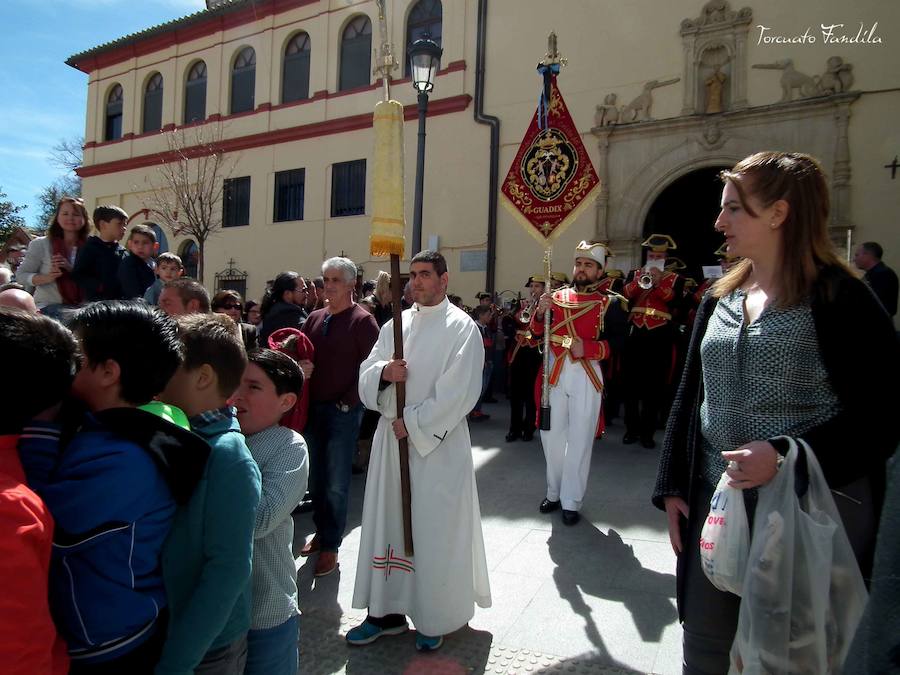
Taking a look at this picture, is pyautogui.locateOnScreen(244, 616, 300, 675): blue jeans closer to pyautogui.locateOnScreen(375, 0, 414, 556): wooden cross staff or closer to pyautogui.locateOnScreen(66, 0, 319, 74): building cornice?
pyautogui.locateOnScreen(375, 0, 414, 556): wooden cross staff

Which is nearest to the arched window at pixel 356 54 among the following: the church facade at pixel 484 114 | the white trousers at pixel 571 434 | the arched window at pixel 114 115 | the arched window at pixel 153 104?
the church facade at pixel 484 114

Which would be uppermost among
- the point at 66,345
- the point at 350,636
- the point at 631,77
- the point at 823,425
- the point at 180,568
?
the point at 631,77

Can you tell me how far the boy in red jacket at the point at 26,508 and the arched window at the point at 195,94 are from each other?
2013cm

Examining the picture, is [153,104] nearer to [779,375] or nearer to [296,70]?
[296,70]

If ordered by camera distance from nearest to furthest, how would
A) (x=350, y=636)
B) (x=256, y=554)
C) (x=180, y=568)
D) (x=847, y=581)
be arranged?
(x=180, y=568) → (x=847, y=581) → (x=256, y=554) → (x=350, y=636)

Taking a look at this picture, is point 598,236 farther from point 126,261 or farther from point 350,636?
point 350,636

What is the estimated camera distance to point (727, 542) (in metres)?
1.83

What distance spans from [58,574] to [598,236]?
39.7 feet

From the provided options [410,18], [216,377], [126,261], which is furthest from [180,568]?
[410,18]

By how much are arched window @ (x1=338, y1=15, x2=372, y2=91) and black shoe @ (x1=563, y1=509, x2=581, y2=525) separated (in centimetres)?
1394

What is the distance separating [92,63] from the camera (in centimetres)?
2178

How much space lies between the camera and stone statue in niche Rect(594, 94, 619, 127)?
1245cm

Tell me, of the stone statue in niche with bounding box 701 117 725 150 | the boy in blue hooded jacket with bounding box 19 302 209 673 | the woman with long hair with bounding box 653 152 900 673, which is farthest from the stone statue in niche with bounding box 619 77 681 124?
the boy in blue hooded jacket with bounding box 19 302 209 673

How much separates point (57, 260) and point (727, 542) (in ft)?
14.7
